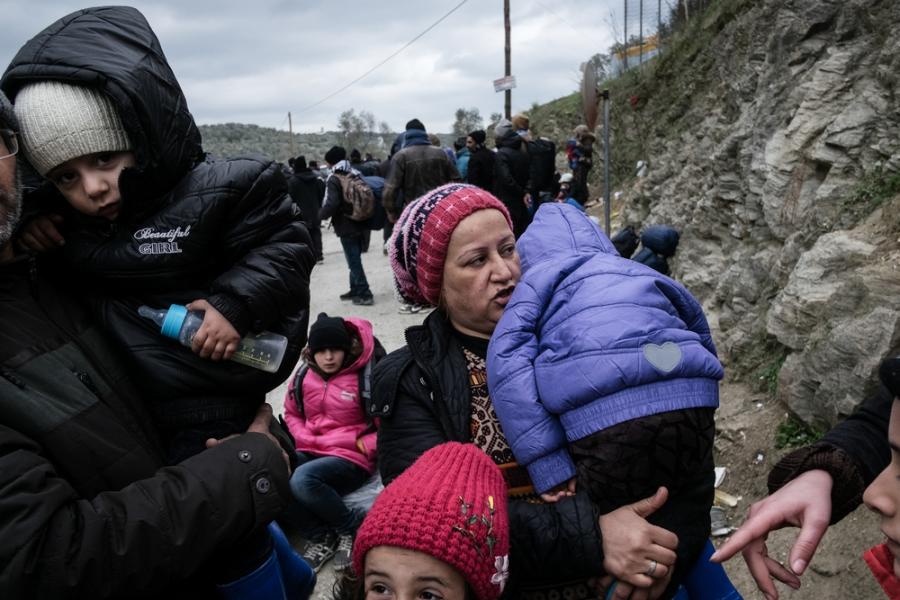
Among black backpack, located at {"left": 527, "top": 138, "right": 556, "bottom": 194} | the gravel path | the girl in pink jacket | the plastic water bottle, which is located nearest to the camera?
the plastic water bottle

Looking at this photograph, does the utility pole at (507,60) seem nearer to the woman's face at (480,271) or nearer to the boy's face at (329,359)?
the boy's face at (329,359)

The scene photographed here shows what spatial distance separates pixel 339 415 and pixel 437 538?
2.61 m

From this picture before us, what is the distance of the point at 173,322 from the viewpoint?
1.59 metres

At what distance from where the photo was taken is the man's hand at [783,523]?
4.22 feet

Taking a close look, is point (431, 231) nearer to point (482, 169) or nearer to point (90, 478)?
point (90, 478)

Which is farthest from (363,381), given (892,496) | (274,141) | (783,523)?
(274,141)

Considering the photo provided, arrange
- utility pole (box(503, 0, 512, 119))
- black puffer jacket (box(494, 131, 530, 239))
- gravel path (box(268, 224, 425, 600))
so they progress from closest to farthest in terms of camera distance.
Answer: gravel path (box(268, 224, 425, 600)), black puffer jacket (box(494, 131, 530, 239)), utility pole (box(503, 0, 512, 119))

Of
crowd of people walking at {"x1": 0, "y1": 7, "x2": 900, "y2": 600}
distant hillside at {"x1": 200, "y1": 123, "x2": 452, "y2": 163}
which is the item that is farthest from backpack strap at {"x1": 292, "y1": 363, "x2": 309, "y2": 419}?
distant hillside at {"x1": 200, "y1": 123, "x2": 452, "y2": 163}

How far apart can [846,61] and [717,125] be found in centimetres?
258

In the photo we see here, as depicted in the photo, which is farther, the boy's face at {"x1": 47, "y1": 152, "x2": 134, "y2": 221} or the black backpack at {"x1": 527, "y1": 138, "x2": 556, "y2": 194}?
the black backpack at {"x1": 527, "y1": 138, "x2": 556, "y2": 194}

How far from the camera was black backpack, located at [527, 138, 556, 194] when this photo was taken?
8.91 m

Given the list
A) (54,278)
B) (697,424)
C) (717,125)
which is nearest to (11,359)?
(54,278)

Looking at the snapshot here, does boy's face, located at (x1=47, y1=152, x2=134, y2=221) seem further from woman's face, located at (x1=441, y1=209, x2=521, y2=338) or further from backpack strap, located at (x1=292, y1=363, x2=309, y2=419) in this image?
backpack strap, located at (x1=292, y1=363, x2=309, y2=419)

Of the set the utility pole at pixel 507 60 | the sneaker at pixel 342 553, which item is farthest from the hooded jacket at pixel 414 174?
the utility pole at pixel 507 60
